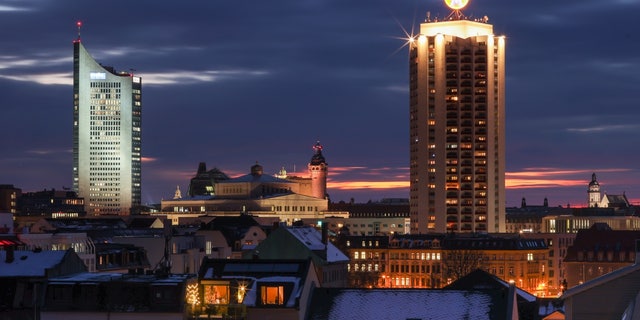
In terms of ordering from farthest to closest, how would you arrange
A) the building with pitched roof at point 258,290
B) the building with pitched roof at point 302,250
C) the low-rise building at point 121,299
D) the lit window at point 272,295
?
the building with pitched roof at point 302,250 < the low-rise building at point 121,299 < the lit window at point 272,295 < the building with pitched roof at point 258,290

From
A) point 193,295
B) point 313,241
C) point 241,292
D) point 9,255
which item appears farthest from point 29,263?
point 313,241

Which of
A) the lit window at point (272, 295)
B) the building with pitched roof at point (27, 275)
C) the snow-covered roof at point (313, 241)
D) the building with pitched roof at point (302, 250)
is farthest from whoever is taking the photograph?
the snow-covered roof at point (313, 241)

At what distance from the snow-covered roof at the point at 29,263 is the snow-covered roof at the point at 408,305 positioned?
1528 centimetres

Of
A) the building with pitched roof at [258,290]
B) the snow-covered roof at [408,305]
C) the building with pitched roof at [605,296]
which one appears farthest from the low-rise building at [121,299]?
the building with pitched roof at [605,296]

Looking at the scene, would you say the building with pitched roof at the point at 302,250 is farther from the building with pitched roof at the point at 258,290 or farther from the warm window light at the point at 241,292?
the warm window light at the point at 241,292

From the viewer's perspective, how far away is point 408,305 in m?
64.8

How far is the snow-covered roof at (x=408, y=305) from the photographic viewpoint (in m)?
64.1

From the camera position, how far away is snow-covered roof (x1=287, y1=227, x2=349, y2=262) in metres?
140

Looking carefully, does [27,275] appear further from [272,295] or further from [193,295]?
[272,295]

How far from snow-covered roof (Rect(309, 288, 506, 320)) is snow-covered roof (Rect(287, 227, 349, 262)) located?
72.3m

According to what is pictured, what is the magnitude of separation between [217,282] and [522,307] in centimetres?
3619

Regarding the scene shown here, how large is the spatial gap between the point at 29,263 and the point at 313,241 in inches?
2689

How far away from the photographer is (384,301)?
65.3 m

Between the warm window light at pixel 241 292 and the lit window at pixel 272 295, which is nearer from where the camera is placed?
the lit window at pixel 272 295
